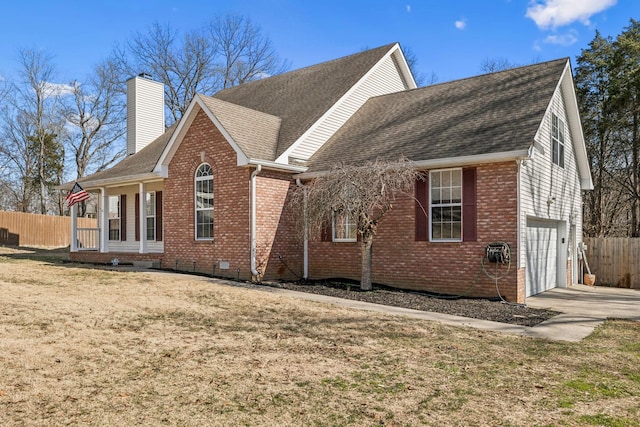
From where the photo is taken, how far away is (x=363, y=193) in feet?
38.8

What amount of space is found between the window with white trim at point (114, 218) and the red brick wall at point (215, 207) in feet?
17.9

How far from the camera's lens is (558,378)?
5777 mm

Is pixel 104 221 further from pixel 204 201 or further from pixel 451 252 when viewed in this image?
pixel 451 252

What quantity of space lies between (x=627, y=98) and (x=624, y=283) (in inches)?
371

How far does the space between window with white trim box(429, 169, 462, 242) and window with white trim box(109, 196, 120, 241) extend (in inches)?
523

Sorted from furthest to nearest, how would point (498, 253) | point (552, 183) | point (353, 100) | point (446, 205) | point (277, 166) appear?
point (353, 100) → point (552, 183) → point (277, 166) → point (446, 205) → point (498, 253)

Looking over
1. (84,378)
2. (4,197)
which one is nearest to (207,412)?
(84,378)

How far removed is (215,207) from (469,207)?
278 inches

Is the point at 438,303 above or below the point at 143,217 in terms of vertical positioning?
below

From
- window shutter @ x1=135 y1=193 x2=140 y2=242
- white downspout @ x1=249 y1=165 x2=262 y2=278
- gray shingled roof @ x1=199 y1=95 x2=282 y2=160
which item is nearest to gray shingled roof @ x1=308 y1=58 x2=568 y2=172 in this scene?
gray shingled roof @ x1=199 y1=95 x2=282 y2=160

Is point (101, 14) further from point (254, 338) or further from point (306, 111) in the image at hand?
point (254, 338)

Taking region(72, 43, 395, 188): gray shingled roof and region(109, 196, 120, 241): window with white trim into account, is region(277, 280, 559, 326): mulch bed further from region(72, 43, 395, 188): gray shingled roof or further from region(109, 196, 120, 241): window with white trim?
region(109, 196, 120, 241): window with white trim

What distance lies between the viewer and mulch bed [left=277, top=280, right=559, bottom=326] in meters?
9.81

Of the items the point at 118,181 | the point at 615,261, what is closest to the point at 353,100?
the point at 118,181
